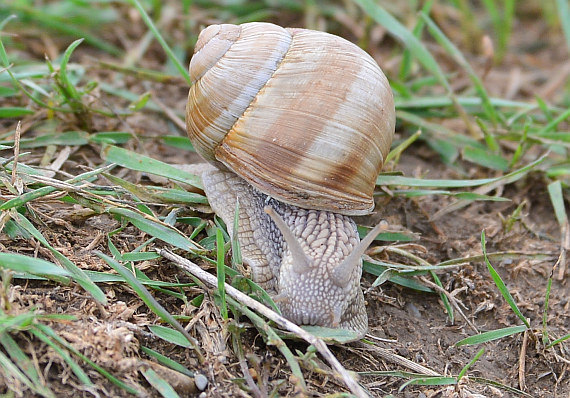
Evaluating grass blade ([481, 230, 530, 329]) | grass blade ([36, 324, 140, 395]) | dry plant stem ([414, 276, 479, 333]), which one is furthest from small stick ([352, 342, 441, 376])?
grass blade ([36, 324, 140, 395])

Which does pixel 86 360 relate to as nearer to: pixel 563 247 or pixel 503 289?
pixel 503 289

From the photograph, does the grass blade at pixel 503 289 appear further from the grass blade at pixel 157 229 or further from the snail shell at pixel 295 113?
the grass blade at pixel 157 229

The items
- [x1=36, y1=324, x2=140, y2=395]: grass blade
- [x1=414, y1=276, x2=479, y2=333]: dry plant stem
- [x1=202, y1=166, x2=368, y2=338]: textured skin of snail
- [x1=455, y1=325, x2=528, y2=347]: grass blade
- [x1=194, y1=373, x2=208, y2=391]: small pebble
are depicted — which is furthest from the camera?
[x1=414, y1=276, x2=479, y2=333]: dry plant stem

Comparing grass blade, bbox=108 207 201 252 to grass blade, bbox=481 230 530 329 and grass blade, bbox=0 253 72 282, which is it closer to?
grass blade, bbox=0 253 72 282

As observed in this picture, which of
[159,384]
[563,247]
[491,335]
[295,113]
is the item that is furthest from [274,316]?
[563,247]

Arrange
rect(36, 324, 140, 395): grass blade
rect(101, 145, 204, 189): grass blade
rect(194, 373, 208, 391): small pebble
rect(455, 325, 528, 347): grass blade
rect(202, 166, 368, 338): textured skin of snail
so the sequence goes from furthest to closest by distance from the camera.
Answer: rect(101, 145, 204, 189): grass blade
rect(455, 325, 528, 347): grass blade
rect(202, 166, 368, 338): textured skin of snail
rect(194, 373, 208, 391): small pebble
rect(36, 324, 140, 395): grass blade

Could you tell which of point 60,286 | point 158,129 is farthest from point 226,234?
point 158,129
